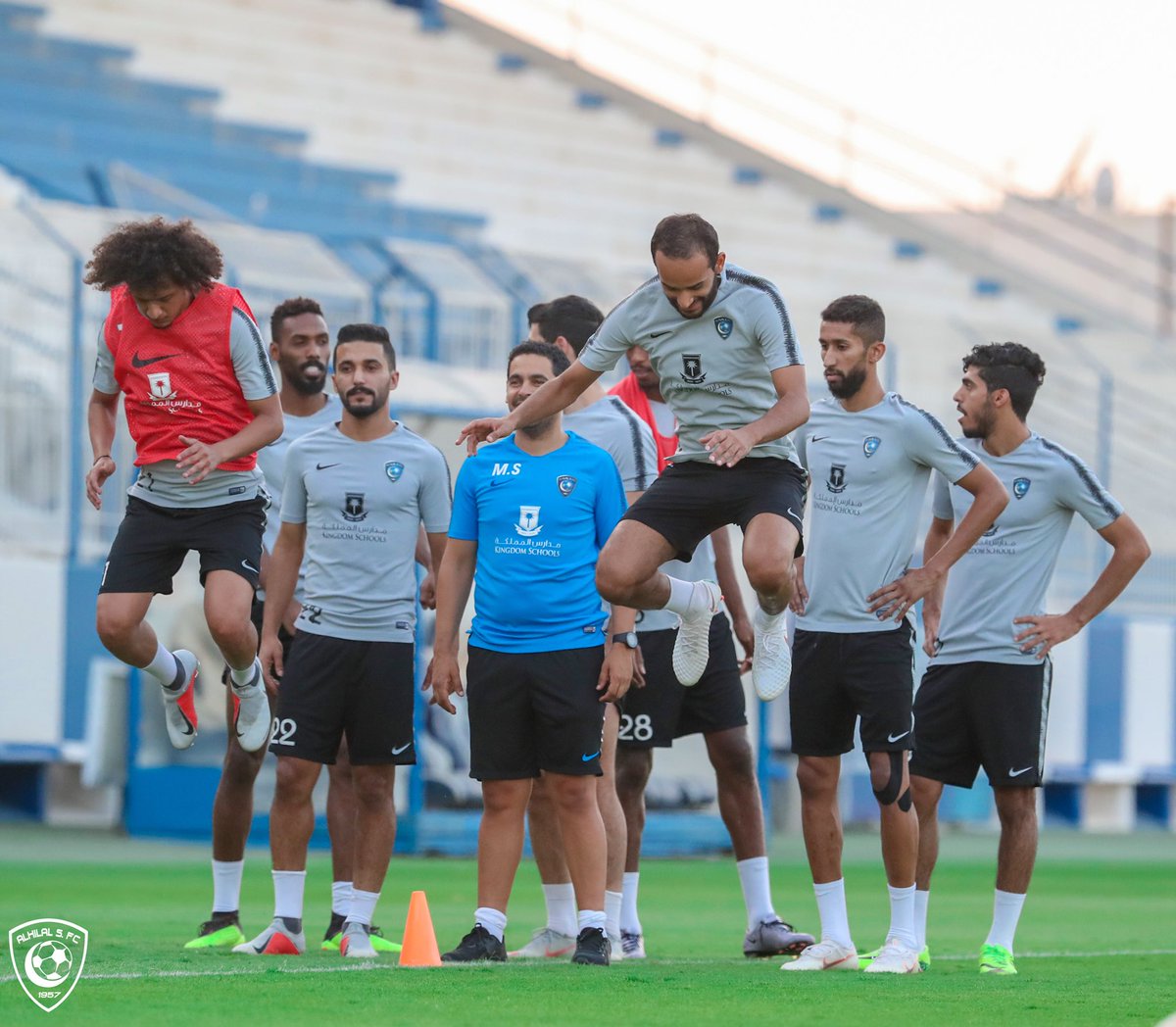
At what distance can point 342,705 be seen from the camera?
24.5 feet

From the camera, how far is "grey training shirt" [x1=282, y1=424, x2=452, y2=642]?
7.47 metres

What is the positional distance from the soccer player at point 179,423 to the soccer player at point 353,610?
0.20 metres

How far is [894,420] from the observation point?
7.18 m

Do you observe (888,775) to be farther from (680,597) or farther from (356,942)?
(356,942)

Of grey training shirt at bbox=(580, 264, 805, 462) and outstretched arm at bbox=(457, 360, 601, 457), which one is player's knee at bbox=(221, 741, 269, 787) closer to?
outstretched arm at bbox=(457, 360, 601, 457)

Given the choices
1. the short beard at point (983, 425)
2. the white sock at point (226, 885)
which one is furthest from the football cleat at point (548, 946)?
the short beard at point (983, 425)

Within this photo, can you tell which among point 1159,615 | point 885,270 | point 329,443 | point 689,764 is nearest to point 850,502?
point 329,443

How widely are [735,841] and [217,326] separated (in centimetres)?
278

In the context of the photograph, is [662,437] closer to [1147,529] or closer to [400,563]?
[400,563]

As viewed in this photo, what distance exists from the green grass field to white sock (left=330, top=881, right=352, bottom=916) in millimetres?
547

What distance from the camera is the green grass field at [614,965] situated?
546cm

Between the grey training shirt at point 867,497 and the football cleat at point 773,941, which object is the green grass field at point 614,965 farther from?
the grey training shirt at point 867,497

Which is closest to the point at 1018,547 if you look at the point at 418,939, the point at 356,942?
the point at 418,939

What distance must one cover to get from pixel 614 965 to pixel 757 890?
3.56 feet
